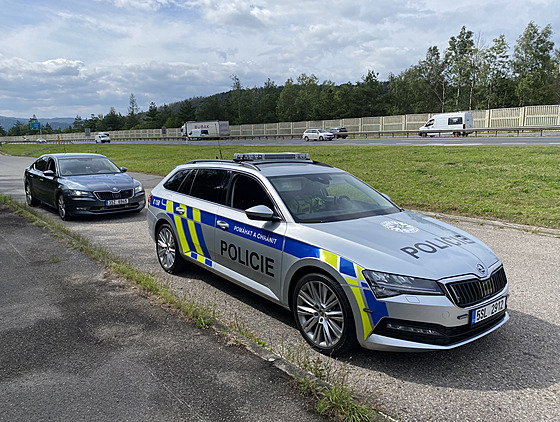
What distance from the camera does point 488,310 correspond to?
3.68 meters

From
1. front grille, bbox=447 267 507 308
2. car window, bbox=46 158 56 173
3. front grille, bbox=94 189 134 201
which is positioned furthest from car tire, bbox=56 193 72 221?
front grille, bbox=447 267 507 308

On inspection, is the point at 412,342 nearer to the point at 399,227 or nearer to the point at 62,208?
the point at 399,227

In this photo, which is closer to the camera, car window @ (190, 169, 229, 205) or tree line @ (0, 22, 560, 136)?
car window @ (190, 169, 229, 205)

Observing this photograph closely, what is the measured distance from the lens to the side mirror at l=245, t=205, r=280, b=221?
438cm

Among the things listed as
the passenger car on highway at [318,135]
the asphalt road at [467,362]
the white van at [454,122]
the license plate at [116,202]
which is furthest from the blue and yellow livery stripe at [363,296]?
the passenger car on highway at [318,135]

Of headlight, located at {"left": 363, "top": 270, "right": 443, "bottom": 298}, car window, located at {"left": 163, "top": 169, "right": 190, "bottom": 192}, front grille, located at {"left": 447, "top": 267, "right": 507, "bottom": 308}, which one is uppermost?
car window, located at {"left": 163, "top": 169, "right": 190, "bottom": 192}

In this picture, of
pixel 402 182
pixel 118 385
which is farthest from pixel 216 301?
pixel 402 182

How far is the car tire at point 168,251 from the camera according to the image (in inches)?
239

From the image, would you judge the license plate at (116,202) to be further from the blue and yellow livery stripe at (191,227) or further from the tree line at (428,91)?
the tree line at (428,91)

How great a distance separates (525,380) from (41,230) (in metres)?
8.74

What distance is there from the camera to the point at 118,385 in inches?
131

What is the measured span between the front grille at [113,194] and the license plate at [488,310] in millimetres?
8854

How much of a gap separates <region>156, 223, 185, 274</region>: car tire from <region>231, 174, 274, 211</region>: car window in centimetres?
136

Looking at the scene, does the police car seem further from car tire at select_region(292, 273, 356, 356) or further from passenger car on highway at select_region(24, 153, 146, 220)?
passenger car on highway at select_region(24, 153, 146, 220)
